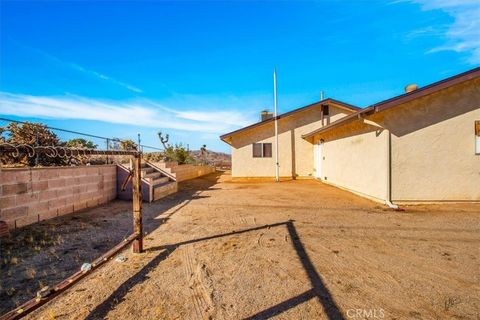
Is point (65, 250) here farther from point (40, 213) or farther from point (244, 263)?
point (244, 263)

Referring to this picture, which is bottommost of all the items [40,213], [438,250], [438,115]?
[438,250]

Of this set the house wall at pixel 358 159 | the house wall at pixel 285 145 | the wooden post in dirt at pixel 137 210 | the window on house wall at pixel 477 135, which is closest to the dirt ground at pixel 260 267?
the wooden post in dirt at pixel 137 210

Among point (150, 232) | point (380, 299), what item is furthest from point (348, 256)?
point (150, 232)

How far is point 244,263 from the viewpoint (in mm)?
3611

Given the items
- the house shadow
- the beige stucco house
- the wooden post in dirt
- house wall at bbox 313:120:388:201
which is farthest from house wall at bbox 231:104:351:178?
the wooden post in dirt

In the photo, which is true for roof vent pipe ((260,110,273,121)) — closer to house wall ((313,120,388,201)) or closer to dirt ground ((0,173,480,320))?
house wall ((313,120,388,201))

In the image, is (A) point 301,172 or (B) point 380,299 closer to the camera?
(B) point 380,299

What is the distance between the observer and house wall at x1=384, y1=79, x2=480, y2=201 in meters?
7.57

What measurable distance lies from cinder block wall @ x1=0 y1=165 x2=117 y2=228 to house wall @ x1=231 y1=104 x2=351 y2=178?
9704 millimetres

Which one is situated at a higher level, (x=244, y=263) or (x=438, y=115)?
(x=438, y=115)

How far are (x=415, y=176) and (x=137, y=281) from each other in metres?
7.91

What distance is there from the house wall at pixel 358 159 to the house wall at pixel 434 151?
1.38ft

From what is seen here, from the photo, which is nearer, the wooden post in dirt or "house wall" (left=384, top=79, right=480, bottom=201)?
the wooden post in dirt

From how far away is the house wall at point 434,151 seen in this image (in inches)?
298
